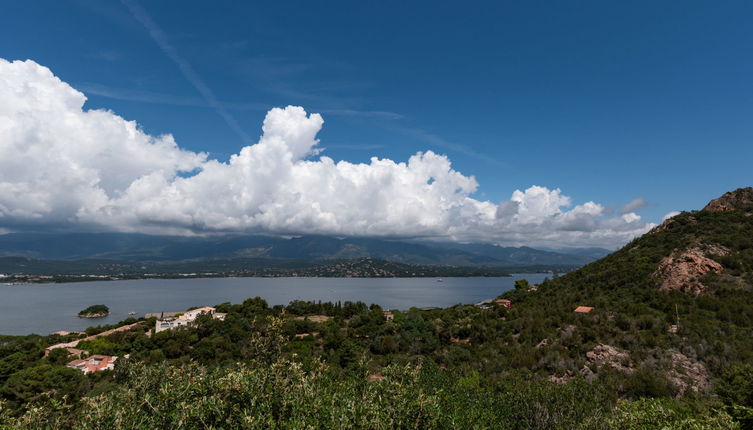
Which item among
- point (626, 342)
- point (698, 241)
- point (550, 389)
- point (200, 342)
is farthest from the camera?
point (200, 342)

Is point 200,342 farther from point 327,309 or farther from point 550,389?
point 550,389

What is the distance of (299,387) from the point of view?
11641 mm

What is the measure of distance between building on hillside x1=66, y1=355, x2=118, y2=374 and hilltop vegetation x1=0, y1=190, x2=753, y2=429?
3.27 m

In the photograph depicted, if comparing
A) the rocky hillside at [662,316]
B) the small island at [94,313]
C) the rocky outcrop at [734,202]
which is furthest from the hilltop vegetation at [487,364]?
the small island at [94,313]

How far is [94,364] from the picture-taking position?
45719mm

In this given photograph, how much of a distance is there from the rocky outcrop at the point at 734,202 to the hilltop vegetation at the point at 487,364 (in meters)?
0.36

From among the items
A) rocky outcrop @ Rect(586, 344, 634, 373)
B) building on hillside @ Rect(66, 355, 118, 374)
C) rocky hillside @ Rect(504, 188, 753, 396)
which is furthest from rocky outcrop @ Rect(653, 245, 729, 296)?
building on hillside @ Rect(66, 355, 118, 374)

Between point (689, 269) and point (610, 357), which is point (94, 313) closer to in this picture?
point (610, 357)

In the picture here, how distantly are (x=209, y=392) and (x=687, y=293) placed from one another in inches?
1874

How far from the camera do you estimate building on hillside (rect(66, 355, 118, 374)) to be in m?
43.6

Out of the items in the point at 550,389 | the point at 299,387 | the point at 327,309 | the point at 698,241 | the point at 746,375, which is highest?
the point at 698,241

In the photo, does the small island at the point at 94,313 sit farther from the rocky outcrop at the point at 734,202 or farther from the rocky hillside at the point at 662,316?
the rocky outcrop at the point at 734,202

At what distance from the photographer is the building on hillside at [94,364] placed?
143 ft

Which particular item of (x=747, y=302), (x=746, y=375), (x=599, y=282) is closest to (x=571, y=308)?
(x=599, y=282)
